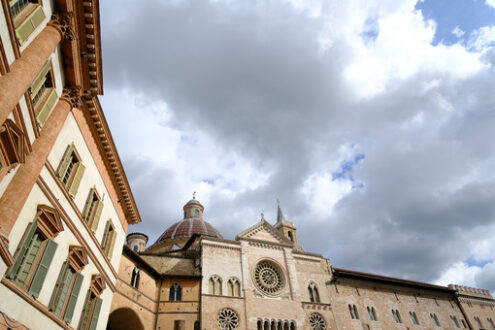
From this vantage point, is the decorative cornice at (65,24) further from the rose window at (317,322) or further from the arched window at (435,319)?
the arched window at (435,319)

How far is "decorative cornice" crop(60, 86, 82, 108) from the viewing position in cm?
1011

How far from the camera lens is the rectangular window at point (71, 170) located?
10312 mm

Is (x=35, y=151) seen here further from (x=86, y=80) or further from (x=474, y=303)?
(x=474, y=303)

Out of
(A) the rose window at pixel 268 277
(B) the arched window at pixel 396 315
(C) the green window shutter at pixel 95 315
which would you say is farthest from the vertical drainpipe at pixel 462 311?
(C) the green window shutter at pixel 95 315

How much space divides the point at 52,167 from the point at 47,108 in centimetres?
173

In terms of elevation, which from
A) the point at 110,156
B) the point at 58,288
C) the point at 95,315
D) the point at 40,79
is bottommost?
the point at 58,288

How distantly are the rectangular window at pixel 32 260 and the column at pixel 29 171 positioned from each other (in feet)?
4.21

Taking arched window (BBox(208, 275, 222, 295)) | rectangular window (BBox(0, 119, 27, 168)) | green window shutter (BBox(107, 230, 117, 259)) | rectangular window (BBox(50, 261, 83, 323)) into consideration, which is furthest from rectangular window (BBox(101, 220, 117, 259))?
arched window (BBox(208, 275, 222, 295))

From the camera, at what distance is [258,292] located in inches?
1021

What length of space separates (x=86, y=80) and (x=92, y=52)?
1.00 metres

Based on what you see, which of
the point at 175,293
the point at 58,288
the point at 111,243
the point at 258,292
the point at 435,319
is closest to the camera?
the point at 58,288

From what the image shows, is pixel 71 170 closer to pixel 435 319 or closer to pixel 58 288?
pixel 58 288

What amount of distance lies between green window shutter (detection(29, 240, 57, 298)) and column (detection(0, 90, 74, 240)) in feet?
7.40

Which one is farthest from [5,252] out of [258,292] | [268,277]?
[268,277]
